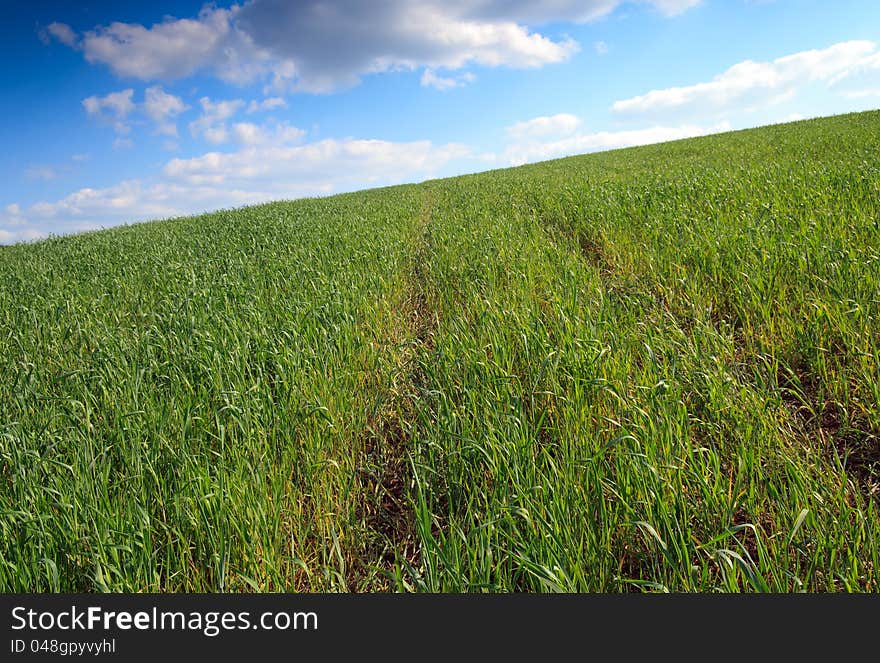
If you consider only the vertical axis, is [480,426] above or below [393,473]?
above

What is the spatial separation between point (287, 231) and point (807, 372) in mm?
10772

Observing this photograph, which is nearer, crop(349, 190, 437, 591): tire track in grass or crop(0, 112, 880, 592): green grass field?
crop(0, 112, 880, 592): green grass field

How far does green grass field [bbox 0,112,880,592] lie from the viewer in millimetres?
1813

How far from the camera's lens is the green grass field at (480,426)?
1813mm

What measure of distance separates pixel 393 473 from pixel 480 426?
0.69 m

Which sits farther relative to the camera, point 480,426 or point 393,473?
point 393,473

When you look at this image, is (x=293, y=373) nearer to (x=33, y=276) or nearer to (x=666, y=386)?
(x=666, y=386)

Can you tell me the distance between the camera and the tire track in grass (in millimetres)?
2113

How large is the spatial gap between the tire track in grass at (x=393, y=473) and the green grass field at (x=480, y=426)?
0.07 feet

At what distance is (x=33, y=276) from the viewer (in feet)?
31.7

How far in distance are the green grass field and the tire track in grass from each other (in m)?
0.02

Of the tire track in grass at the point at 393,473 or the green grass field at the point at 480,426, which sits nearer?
the green grass field at the point at 480,426

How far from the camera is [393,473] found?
110 inches

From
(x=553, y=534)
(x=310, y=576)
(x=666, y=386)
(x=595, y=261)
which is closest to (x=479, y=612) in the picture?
(x=553, y=534)
